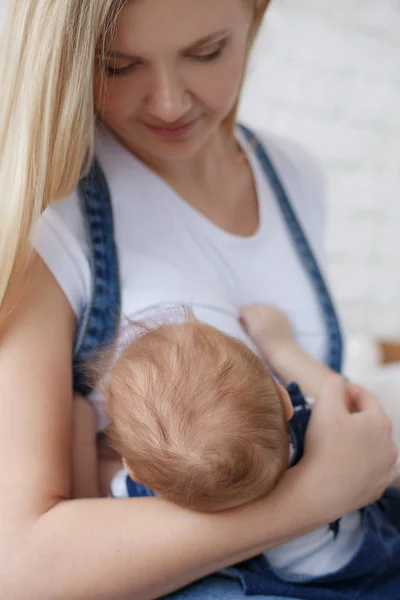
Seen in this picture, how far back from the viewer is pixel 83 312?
2.67ft

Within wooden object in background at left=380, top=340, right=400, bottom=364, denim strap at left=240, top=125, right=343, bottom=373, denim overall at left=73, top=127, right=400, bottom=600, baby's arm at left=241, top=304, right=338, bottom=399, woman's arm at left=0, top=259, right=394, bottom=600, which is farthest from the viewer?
wooden object in background at left=380, top=340, right=400, bottom=364

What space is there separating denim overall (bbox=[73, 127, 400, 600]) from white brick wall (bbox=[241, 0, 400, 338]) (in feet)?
2.83

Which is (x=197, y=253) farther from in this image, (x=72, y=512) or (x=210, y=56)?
(x=72, y=512)

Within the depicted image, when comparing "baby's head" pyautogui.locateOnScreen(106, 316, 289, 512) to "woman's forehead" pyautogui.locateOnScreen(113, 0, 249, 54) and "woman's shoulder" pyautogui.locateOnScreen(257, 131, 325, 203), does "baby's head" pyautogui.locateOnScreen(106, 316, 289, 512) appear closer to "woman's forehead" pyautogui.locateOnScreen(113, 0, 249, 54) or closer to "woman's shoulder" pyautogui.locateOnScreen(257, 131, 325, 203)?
"woman's forehead" pyautogui.locateOnScreen(113, 0, 249, 54)

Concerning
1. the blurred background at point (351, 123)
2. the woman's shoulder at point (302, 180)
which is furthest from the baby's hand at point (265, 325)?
the blurred background at point (351, 123)

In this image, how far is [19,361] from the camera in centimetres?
72

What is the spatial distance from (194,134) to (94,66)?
17cm

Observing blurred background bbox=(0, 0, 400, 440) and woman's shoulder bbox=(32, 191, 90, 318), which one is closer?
woman's shoulder bbox=(32, 191, 90, 318)

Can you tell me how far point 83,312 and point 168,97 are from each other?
0.26 metres

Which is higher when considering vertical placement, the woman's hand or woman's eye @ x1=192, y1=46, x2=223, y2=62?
woman's eye @ x1=192, y1=46, x2=223, y2=62

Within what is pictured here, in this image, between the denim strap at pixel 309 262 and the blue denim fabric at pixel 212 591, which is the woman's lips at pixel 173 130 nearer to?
the denim strap at pixel 309 262

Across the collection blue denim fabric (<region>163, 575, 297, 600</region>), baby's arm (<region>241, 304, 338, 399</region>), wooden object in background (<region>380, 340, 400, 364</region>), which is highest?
baby's arm (<region>241, 304, 338, 399</region>)

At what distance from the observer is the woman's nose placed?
0.78 meters

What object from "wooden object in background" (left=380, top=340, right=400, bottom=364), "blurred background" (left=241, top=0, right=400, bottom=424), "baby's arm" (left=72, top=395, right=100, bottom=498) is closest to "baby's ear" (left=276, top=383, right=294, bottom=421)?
"baby's arm" (left=72, top=395, right=100, bottom=498)
